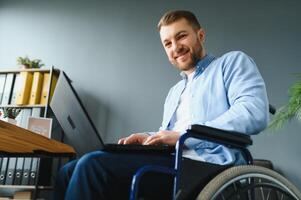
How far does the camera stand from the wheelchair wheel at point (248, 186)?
951 mm

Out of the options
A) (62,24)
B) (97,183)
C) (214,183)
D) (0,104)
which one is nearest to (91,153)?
(97,183)

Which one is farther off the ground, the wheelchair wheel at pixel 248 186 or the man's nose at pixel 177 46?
the man's nose at pixel 177 46

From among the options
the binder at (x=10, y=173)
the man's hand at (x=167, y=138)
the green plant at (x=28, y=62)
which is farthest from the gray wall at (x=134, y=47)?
the man's hand at (x=167, y=138)

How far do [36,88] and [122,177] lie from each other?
218cm

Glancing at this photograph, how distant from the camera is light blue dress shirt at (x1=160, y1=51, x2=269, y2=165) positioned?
111cm

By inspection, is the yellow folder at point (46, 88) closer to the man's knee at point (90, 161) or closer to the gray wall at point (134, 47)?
the gray wall at point (134, 47)

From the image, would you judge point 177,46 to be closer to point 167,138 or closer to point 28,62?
point 167,138

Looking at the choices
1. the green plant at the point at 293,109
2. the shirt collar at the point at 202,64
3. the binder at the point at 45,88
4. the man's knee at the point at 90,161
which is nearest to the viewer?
the man's knee at the point at 90,161

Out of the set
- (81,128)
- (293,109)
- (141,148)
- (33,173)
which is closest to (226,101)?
(141,148)

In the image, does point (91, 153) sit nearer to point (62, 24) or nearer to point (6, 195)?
point (6, 195)

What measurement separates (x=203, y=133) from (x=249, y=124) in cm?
19

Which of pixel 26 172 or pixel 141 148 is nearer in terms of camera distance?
pixel 141 148

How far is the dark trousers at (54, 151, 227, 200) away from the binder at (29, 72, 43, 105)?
2100 mm

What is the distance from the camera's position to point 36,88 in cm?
310
